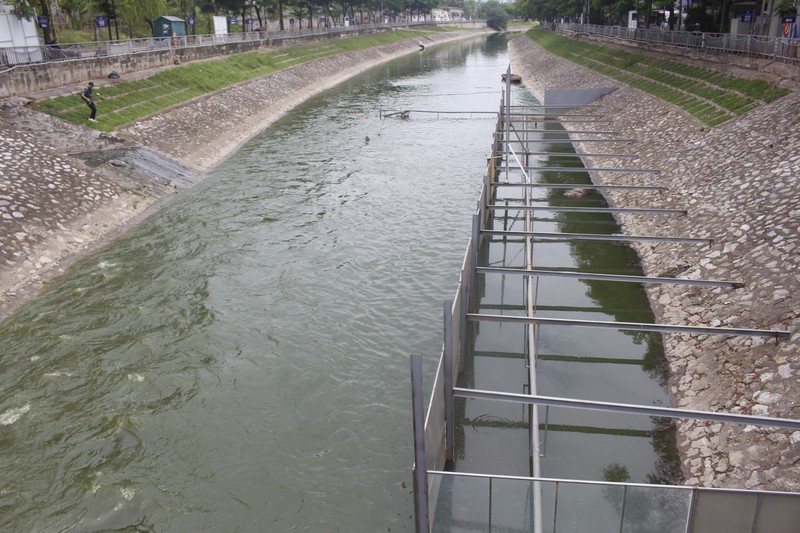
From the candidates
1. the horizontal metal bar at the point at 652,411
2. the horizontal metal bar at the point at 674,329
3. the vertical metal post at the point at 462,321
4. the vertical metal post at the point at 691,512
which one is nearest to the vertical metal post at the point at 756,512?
the vertical metal post at the point at 691,512

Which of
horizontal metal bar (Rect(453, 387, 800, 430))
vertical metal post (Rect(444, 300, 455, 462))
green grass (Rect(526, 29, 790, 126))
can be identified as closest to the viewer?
horizontal metal bar (Rect(453, 387, 800, 430))

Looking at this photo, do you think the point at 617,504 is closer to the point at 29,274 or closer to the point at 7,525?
the point at 7,525

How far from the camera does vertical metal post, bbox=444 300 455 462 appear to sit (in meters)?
11.0

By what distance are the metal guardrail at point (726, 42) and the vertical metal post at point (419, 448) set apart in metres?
29.6

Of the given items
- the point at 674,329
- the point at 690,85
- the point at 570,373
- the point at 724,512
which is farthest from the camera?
the point at 690,85

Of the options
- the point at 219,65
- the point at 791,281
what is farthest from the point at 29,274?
the point at 219,65

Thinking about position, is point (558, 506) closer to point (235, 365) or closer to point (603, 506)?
point (603, 506)

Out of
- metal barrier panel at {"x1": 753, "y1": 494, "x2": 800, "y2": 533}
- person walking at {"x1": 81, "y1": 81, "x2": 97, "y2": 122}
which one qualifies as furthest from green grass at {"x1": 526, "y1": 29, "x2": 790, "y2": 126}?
person walking at {"x1": 81, "y1": 81, "x2": 97, "y2": 122}

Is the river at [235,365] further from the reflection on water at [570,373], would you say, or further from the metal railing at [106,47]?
the metal railing at [106,47]

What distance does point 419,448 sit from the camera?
8820mm

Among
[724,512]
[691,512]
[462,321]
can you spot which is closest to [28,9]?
[462,321]

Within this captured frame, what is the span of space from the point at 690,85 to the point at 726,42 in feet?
13.8

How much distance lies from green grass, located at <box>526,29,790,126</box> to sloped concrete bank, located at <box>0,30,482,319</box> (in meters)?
26.9

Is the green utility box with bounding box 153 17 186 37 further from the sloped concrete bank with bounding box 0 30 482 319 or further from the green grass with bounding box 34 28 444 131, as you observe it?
the sloped concrete bank with bounding box 0 30 482 319
